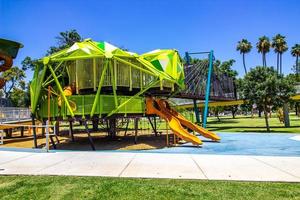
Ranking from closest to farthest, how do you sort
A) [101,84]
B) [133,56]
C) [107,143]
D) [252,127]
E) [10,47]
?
1. [10,47]
2. [101,84]
3. [133,56]
4. [107,143]
5. [252,127]

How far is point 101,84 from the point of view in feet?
52.6

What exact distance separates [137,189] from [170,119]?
461 inches

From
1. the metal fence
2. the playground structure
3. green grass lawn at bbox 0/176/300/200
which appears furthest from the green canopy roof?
the metal fence

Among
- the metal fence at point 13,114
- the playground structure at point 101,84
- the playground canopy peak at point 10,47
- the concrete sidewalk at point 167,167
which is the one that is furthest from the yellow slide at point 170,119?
the metal fence at point 13,114

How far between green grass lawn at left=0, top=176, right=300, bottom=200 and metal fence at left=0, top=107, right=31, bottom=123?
68.7 ft

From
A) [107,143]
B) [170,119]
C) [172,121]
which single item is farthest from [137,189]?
[107,143]

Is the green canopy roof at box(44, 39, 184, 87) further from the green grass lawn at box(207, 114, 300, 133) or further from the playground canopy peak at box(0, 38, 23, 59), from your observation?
the green grass lawn at box(207, 114, 300, 133)

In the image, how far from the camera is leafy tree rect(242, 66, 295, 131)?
Result: 2777 cm

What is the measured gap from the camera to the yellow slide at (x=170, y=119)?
16609mm

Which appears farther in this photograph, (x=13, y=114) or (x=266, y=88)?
(x=266, y=88)

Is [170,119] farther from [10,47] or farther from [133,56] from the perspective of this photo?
[10,47]

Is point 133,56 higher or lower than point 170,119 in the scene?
higher

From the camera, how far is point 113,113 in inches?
634

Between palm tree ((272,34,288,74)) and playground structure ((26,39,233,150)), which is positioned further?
palm tree ((272,34,288,74))
